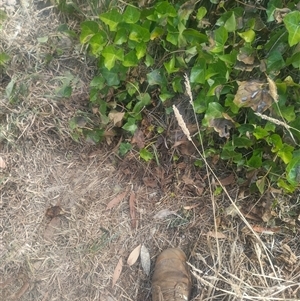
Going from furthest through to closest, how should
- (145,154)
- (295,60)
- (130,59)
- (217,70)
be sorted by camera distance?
(145,154) → (130,59) → (217,70) → (295,60)

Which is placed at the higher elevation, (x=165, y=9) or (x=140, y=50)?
(x=165, y=9)

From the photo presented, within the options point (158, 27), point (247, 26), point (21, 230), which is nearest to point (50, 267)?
point (21, 230)

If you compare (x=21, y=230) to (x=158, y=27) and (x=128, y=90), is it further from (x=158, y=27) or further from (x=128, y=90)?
(x=158, y=27)

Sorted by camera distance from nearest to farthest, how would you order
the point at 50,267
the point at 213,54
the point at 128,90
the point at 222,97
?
1. the point at 213,54
2. the point at 222,97
3. the point at 128,90
4. the point at 50,267

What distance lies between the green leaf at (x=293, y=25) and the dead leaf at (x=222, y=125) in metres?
0.41

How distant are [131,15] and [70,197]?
2.97 ft

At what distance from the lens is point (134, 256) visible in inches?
80.9

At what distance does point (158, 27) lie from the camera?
5.81 feet

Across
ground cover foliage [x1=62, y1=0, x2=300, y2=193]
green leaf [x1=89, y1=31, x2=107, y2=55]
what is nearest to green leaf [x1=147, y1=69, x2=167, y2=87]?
ground cover foliage [x1=62, y1=0, x2=300, y2=193]

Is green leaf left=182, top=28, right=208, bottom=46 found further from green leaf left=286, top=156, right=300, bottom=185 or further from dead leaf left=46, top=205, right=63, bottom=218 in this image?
dead leaf left=46, top=205, right=63, bottom=218

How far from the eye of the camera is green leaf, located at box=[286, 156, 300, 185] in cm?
164

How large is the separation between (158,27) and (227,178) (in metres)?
0.71

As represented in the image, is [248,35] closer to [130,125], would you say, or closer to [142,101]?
[142,101]

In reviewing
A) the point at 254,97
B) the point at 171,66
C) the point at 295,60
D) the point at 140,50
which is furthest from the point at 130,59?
the point at 295,60
